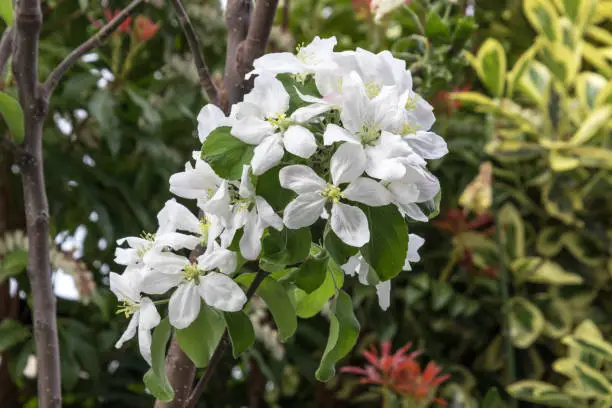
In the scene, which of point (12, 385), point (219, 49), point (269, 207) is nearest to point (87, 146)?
point (219, 49)

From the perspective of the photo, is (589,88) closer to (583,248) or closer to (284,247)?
(583,248)

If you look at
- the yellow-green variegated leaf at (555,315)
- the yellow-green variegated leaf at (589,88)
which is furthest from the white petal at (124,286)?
the yellow-green variegated leaf at (589,88)

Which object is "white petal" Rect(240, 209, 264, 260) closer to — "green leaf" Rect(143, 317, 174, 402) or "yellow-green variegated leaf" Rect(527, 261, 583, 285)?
"green leaf" Rect(143, 317, 174, 402)

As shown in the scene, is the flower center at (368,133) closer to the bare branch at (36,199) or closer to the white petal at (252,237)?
the white petal at (252,237)

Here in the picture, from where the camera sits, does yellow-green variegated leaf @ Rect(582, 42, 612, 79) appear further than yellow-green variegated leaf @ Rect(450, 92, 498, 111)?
Yes

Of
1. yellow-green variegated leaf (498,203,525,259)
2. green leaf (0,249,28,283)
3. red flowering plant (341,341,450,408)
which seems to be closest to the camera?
green leaf (0,249,28,283)

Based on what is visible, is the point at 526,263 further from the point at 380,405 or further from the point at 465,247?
the point at 380,405

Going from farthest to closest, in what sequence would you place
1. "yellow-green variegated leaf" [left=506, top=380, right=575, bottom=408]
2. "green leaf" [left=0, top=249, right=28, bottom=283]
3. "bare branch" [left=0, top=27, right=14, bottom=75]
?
"yellow-green variegated leaf" [left=506, top=380, right=575, bottom=408] → "green leaf" [left=0, top=249, right=28, bottom=283] → "bare branch" [left=0, top=27, right=14, bottom=75]

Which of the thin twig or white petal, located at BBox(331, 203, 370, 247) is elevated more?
white petal, located at BBox(331, 203, 370, 247)

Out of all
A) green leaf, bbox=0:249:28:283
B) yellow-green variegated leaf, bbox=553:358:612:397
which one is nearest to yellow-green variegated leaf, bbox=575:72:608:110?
yellow-green variegated leaf, bbox=553:358:612:397
